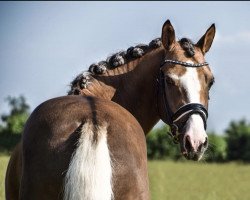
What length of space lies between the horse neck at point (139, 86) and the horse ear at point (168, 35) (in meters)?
0.18

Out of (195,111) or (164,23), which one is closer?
(195,111)

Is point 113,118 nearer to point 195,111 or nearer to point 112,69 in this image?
point 195,111

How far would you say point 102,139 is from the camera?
4637mm

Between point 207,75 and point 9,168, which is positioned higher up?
point 207,75

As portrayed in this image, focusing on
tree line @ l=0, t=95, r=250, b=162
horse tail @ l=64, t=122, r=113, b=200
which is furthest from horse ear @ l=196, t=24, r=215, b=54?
tree line @ l=0, t=95, r=250, b=162

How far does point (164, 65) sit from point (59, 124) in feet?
6.62

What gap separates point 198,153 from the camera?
559 cm

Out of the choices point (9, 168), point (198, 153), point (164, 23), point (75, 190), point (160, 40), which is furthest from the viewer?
point (160, 40)

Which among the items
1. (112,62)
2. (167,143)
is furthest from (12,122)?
(112,62)

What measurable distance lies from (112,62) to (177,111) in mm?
1413

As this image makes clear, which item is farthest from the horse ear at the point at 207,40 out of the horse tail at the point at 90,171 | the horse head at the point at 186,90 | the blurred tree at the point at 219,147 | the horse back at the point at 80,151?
the blurred tree at the point at 219,147

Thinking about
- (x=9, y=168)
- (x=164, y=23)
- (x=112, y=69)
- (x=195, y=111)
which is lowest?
(x=9, y=168)

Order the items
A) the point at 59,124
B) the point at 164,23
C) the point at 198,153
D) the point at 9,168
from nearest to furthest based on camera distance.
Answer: the point at 59,124
the point at 198,153
the point at 9,168
the point at 164,23

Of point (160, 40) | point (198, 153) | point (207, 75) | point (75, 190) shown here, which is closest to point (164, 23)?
point (160, 40)
